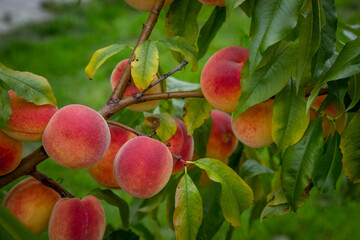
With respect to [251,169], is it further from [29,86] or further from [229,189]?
[29,86]

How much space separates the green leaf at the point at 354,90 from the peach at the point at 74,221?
1.44 ft

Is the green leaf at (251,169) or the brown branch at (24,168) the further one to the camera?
the green leaf at (251,169)

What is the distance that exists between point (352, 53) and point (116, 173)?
0.40 meters

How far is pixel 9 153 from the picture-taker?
0.66 metres

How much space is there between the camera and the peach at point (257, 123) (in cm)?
74

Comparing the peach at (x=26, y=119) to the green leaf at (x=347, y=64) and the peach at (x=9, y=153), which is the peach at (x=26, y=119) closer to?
the peach at (x=9, y=153)

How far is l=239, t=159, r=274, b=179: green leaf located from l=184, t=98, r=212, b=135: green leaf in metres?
0.23

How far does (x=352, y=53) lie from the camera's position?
0.64 meters

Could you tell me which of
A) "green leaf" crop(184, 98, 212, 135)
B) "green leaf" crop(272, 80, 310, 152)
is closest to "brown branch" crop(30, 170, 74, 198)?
"green leaf" crop(184, 98, 212, 135)

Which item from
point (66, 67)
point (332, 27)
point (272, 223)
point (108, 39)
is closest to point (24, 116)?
point (332, 27)

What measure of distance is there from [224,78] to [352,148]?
233mm

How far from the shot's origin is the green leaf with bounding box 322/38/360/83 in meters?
0.62

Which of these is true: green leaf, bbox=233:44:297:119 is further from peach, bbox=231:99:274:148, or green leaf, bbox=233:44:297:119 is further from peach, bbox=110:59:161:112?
peach, bbox=110:59:161:112

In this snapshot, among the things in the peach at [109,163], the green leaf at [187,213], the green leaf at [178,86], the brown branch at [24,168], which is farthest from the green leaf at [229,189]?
the green leaf at [178,86]
